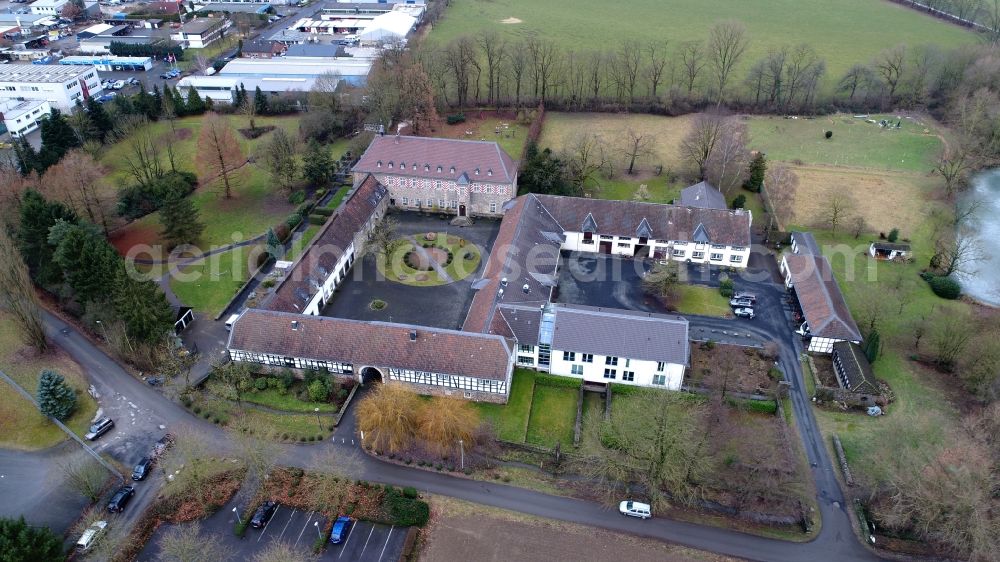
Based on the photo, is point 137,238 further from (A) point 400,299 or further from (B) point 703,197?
(B) point 703,197

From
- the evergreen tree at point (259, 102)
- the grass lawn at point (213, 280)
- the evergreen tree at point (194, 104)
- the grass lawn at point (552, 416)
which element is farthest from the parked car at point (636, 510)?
the evergreen tree at point (194, 104)

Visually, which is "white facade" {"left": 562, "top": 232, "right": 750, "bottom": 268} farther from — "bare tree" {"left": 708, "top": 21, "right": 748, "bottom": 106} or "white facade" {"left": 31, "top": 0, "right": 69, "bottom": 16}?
"white facade" {"left": 31, "top": 0, "right": 69, "bottom": 16}

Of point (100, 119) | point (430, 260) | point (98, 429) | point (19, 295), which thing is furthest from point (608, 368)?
point (100, 119)

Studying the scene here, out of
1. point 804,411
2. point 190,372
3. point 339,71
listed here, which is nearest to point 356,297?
point 190,372

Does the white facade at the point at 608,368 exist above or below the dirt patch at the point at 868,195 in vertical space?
below

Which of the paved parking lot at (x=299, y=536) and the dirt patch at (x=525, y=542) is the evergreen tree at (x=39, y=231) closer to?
the paved parking lot at (x=299, y=536)

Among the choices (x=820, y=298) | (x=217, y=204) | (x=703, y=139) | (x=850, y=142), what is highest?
(x=703, y=139)
